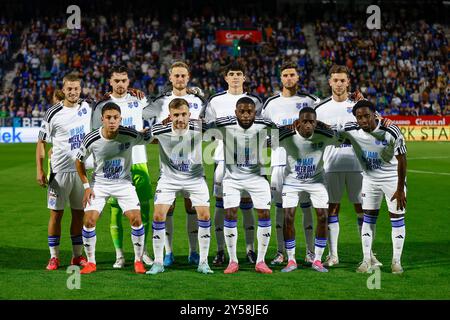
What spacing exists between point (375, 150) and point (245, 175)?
5.00ft

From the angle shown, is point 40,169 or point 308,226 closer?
point 40,169

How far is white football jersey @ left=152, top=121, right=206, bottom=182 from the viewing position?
7938mm

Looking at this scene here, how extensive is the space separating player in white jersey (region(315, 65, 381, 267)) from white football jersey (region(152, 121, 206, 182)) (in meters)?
1.65

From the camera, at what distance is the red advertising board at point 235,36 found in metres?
39.9

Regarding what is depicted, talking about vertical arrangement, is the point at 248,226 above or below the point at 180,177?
below

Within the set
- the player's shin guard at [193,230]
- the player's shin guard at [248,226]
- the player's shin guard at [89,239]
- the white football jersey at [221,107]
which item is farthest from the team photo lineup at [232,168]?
the player's shin guard at [248,226]

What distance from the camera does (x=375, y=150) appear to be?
26.1ft

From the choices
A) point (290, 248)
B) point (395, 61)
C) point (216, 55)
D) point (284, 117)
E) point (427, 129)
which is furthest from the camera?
point (216, 55)

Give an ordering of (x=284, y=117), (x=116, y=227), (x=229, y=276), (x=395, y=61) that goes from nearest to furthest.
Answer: (x=229, y=276), (x=116, y=227), (x=284, y=117), (x=395, y=61)

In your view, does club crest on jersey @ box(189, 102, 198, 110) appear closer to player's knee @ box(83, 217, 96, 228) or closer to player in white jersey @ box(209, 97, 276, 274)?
player in white jersey @ box(209, 97, 276, 274)

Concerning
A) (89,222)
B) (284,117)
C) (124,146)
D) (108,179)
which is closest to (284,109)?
(284,117)

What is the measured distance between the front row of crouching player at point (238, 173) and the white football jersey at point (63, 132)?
0.50 meters

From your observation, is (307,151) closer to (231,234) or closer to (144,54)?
(231,234)
